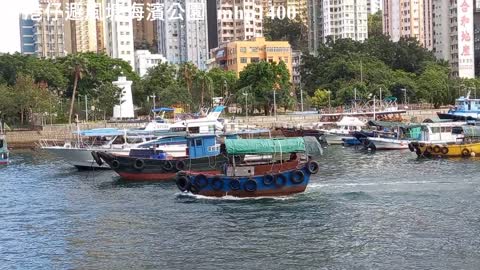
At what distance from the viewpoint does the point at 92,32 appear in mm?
167625

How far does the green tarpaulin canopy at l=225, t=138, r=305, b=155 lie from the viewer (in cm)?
3594

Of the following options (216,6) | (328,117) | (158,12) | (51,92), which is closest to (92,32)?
(216,6)

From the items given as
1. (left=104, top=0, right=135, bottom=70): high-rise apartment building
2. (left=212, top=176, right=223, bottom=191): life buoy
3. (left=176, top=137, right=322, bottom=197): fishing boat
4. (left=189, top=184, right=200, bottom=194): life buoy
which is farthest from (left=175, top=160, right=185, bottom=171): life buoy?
(left=104, top=0, right=135, bottom=70): high-rise apartment building

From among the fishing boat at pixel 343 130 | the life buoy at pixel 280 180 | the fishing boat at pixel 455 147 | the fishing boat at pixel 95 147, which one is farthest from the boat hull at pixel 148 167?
the fishing boat at pixel 343 130

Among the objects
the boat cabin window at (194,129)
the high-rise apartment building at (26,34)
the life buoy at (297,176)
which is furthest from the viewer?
the high-rise apartment building at (26,34)

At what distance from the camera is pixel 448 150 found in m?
53.8

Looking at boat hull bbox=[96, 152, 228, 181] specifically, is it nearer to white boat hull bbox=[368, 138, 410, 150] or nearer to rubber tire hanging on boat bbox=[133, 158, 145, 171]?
rubber tire hanging on boat bbox=[133, 158, 145, 171]

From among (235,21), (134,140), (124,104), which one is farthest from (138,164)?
(235,21)

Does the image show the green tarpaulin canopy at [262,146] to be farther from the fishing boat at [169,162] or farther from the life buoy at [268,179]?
the fishing boat at [169,162]

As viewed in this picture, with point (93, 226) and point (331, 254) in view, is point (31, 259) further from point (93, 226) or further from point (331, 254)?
point (331, 254)

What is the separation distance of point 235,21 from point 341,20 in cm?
2457

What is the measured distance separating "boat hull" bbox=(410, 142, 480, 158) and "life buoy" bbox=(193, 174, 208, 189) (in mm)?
24582

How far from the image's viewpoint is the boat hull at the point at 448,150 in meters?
53.5

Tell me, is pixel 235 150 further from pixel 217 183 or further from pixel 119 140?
pixel 119 140
